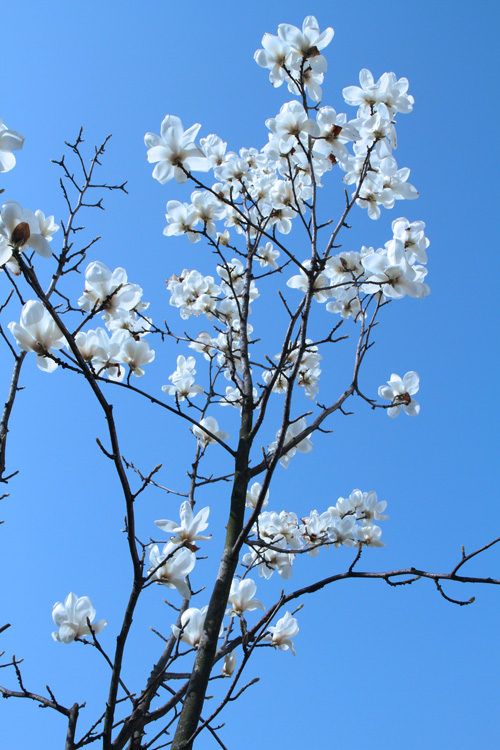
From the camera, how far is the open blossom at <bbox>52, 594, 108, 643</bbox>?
5.40 feet

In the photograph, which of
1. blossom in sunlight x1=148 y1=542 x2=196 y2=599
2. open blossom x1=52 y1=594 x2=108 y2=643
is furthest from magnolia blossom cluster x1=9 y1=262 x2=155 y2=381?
open blossom x1=52 y1=594 x2=108 y2=643

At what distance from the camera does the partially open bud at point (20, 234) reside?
127cm

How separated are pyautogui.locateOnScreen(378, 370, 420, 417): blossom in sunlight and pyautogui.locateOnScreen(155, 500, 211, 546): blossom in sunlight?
1.11 meters

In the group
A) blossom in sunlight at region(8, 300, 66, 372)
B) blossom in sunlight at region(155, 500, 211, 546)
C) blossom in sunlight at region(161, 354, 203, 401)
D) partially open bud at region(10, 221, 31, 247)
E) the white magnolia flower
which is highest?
blossom in sunlight at region(161, 354, 203, 401)

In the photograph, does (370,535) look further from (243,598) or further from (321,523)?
(243,598)

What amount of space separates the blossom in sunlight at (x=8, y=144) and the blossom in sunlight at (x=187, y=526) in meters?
0.99

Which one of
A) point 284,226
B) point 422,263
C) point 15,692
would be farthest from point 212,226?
point 15,692

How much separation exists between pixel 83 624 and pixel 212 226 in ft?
6.20

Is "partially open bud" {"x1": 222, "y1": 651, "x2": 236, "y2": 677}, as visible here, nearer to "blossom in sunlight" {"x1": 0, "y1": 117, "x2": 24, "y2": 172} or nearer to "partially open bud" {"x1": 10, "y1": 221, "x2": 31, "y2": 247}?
"partially open bud" {"x1": 10, "y1": 221, "x2": 31, "y2": 247}

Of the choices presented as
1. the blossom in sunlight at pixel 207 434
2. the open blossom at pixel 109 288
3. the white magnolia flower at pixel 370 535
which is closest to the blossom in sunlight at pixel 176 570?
the open blossom at pixel 109 288

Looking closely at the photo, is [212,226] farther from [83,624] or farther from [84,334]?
[83,624]

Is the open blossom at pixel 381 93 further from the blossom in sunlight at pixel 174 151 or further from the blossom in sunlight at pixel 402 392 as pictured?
the blossom in sunlight at pixel 402 392

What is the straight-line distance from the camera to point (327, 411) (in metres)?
2.15

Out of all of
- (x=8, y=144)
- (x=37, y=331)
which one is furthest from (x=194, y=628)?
(x=8, y=144)
